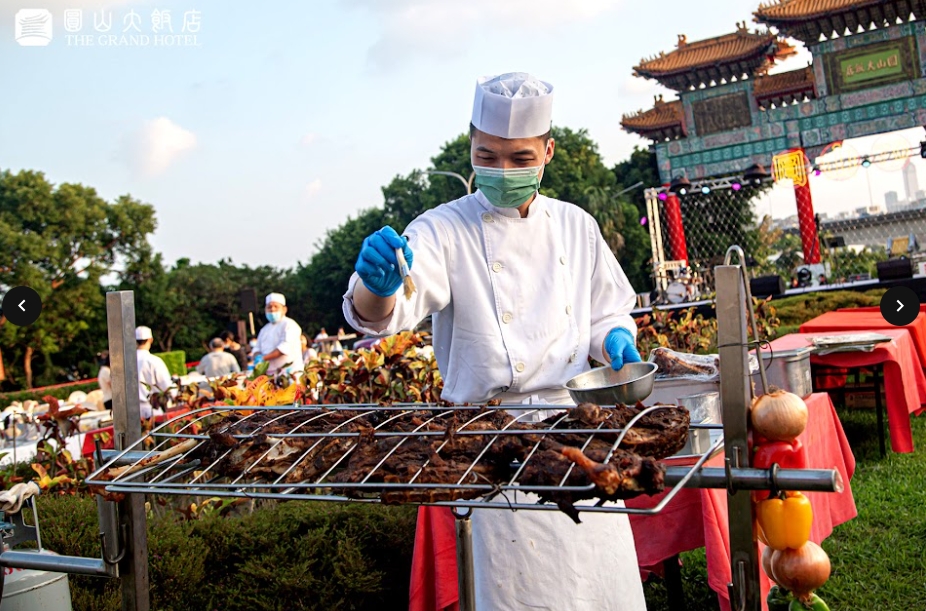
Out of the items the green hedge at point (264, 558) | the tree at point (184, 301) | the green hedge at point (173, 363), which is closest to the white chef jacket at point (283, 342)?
the green hedge at point (264, 558)

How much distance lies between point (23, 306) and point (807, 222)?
29.5 metres

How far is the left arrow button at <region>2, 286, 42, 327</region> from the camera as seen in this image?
11.4ft

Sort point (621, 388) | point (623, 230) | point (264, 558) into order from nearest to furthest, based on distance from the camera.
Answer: point (621, 388)
point (264, 558)
point (623, 230)

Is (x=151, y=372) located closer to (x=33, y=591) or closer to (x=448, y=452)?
(x=33, y=591)

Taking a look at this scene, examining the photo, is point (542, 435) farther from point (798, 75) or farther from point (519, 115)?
point (798, 75)

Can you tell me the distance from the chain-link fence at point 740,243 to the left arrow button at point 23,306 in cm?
1765

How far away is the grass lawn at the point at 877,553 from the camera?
4.11m

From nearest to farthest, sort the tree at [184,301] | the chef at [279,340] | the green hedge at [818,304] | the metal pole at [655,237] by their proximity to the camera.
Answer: the chef at [279,340] < the green hedge at [818,304] < the metal pole at [655,237] < the tree at [184,301]

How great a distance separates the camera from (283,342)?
887 centimetres

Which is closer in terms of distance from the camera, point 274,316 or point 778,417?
point 778,417

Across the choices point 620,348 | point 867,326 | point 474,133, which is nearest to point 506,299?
point 620,348

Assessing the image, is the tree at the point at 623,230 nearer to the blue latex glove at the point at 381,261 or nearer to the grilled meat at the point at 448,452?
the blue latex glove at the point at 381,261

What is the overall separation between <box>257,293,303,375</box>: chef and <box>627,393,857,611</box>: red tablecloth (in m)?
5.88

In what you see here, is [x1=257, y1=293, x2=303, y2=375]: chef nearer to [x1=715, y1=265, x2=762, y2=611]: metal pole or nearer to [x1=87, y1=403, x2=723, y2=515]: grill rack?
[x1=87, y1=403, x2=723, y2=515]: grill rack
